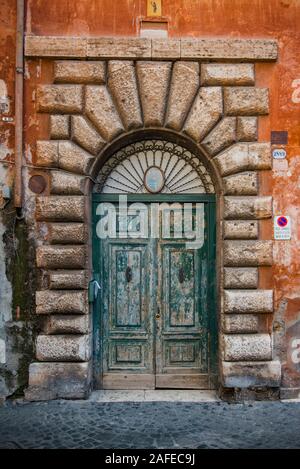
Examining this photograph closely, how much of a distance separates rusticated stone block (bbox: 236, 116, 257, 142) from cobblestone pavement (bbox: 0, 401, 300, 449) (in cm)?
297

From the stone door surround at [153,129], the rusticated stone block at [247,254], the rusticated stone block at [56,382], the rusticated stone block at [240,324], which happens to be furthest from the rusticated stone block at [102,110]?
the rusticated stone block at [56,382]

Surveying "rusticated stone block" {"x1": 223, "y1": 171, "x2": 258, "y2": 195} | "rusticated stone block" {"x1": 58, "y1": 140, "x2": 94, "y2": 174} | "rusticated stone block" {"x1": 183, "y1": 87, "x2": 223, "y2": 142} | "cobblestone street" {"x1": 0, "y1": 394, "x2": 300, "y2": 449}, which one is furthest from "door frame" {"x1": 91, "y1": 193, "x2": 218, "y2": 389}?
"rusticated stone block" {"x1": 183, "y1": 87, "x2": 223, "y2": 142}

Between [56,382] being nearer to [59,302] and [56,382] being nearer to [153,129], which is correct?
[59,302]

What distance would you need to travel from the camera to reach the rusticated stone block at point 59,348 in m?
4.88

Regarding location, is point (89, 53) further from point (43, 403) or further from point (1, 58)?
point (43, 403)

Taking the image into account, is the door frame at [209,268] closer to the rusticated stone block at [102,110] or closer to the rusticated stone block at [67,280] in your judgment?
the rusticated stone block at [67,280]

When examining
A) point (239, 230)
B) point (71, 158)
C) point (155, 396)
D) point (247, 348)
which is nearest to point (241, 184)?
point (239, 230)

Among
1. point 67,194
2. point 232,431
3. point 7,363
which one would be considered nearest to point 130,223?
point 67,194

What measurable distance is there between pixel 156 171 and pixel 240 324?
6.70 feet

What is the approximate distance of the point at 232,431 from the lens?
163 inches

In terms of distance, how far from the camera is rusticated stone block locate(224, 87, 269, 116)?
16.4 ft

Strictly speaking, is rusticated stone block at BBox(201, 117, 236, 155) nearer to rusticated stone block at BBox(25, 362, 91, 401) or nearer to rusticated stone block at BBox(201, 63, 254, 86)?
Result: rusticated stone block at BBox(201, 63, 254, 86)

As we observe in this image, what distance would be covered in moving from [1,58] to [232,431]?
184 inches

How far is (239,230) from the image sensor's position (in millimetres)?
4988
